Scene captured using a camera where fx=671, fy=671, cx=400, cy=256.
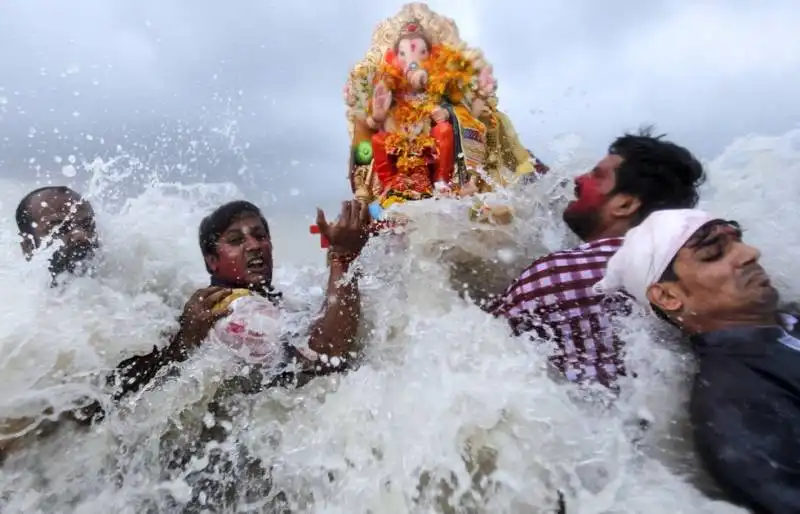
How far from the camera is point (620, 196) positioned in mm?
2434

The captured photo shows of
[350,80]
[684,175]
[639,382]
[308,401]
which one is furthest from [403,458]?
[350,80]

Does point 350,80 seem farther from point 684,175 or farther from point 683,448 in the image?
point 683,448

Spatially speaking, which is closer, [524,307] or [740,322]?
[740,322]

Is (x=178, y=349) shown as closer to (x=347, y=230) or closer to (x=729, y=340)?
(x=347, y=230)

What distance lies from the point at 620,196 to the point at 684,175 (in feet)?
0.86

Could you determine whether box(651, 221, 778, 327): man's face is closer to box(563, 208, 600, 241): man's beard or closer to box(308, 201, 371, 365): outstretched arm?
box(563, 208, 600, 241): man's beard

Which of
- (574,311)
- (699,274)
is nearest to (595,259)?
(574,311)

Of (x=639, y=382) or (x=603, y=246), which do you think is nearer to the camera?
(x=639, y=382)

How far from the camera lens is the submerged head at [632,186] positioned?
2.42 metres

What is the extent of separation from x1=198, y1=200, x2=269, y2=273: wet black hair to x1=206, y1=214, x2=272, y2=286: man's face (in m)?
0.02

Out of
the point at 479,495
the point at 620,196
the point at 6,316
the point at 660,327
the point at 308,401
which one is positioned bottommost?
the point at 479,495

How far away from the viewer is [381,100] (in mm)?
4742

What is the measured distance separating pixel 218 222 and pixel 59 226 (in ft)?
3.06

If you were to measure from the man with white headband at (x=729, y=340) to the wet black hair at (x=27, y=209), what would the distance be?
279cm
